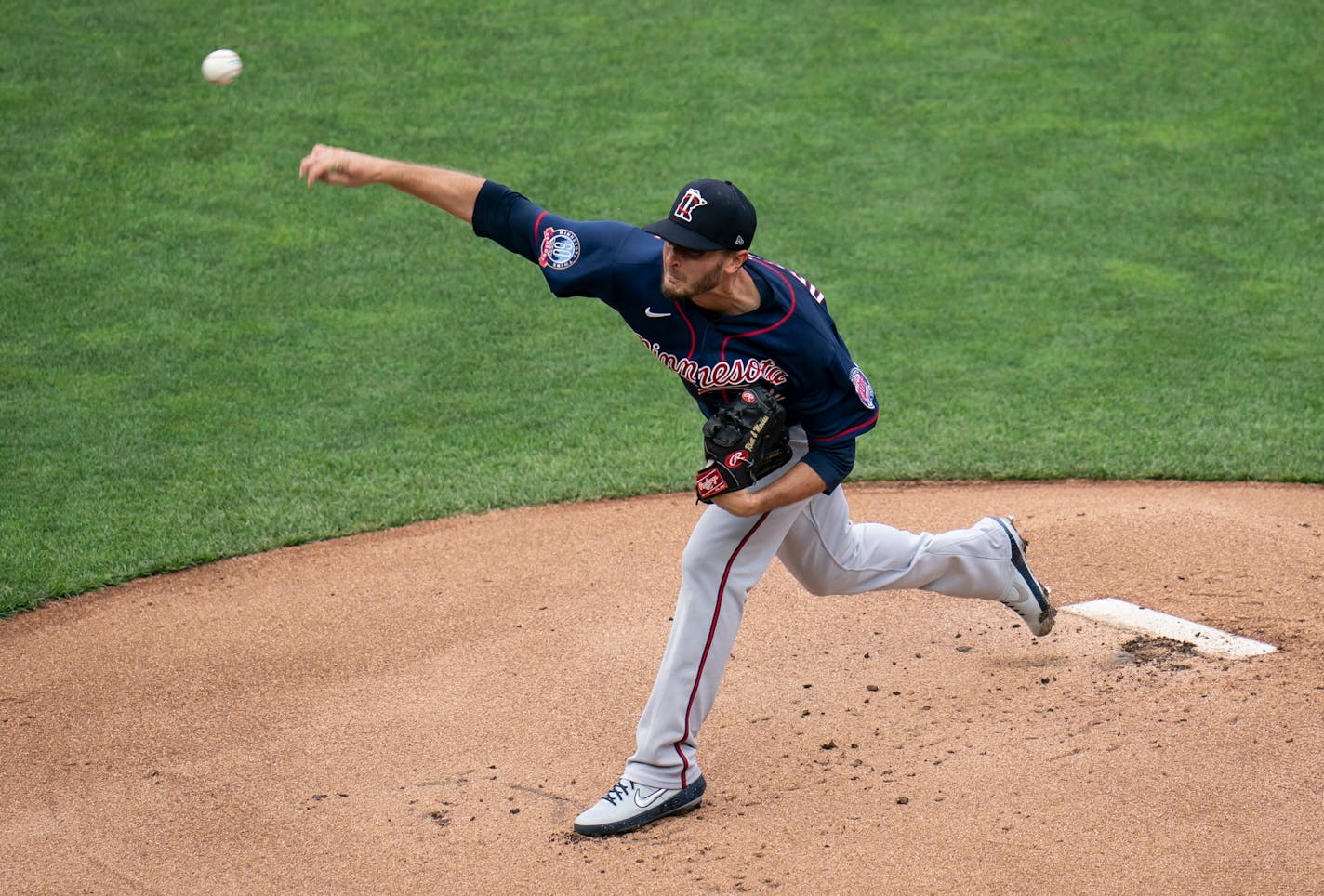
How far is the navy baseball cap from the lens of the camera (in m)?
3.65

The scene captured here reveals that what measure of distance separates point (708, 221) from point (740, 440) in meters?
0.57

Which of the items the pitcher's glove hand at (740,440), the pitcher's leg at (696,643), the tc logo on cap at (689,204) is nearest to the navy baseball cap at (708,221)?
the tc logo on cap at (689,204)

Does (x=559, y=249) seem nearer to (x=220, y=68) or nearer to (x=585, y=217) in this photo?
(x=220, y=68)

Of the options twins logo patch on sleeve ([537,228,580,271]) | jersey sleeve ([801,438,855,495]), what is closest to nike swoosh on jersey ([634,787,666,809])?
jersey sleeve ([801,438,855,495])

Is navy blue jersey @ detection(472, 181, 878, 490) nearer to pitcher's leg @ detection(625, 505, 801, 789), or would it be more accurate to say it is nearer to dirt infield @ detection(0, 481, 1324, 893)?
pitcher's leg @ detection(625, 505, 801, 789)

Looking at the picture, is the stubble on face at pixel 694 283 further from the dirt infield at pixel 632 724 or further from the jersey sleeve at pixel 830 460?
the dirt infield at pixel 632 724

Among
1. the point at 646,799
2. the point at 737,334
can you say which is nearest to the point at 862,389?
the point at 737,334

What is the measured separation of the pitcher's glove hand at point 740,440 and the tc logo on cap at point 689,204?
0.49 meters

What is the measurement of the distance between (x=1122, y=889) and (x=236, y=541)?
404 cm

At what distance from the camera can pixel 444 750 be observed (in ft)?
14.1

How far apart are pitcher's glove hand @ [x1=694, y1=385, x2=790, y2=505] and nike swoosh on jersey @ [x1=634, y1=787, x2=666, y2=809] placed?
32.3 inches

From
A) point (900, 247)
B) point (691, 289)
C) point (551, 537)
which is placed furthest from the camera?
point (900, 247)

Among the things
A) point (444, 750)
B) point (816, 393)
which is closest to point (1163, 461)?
point (816, 393)

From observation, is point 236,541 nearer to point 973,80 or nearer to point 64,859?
point 64,859
